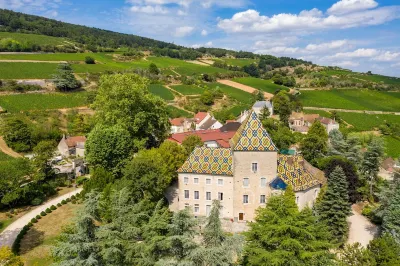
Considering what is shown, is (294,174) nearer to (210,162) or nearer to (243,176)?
(243,176)

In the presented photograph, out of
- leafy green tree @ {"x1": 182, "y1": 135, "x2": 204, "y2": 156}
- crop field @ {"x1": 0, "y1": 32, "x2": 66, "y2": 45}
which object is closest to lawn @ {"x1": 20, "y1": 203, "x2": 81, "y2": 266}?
leafy green tree @ {"x1": 182, "y1": 135, "x2": 204, "y2": 156}

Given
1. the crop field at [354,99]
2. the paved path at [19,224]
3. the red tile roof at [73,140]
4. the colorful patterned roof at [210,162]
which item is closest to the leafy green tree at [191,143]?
the colorful patterned roof at [210,162]

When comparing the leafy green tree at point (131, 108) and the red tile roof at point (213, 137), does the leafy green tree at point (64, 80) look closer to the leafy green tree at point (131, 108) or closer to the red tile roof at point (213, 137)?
the leafy green tree at point (131, 108)

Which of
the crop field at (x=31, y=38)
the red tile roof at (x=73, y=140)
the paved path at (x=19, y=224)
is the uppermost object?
the crop field at (x=31, y=38)

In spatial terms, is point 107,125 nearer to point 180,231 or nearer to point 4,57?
point 180,231

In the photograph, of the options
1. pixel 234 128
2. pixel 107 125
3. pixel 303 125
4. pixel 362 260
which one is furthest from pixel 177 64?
pixel 362 260

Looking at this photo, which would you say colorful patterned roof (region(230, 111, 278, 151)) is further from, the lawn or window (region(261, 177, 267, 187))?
the lawn
